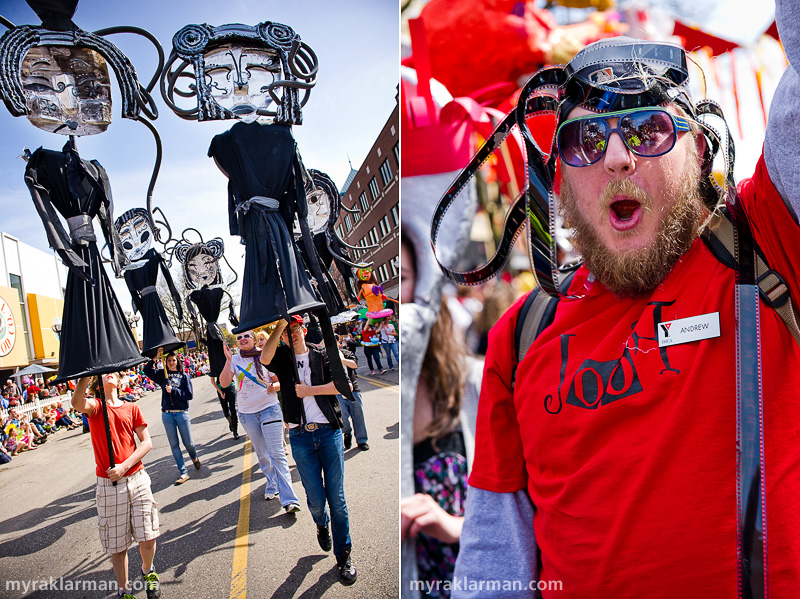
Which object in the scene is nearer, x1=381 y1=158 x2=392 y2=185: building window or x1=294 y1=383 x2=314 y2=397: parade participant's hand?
x1=381 y1=158 x2=392 y2=185: building window

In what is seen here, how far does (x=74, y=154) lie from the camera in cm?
217

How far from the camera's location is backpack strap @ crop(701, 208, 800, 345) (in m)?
1.01

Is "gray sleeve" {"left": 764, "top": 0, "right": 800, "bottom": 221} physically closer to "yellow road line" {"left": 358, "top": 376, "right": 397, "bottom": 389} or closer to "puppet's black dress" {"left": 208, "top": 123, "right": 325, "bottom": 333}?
"puppet's black dress" {"left": 208, "top": 123, "right": 325, "bottom": 333}

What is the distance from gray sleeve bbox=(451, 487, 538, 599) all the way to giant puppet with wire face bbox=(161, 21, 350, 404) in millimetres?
1135

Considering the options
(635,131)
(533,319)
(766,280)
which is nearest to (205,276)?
(533,319)

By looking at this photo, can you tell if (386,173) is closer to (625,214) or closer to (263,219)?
(263,219)

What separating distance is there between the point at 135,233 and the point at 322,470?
171cm

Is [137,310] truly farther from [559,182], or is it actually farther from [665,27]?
[665,27]

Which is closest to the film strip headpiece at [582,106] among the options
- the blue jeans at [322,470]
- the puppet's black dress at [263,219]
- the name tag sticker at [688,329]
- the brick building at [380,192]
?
the name tag sticker at [688,329]

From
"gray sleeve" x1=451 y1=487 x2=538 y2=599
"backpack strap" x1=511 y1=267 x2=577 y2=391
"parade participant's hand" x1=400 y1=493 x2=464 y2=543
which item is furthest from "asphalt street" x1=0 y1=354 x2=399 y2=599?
"backpack strap" x1=511 y1=267 x2=577 y2=391

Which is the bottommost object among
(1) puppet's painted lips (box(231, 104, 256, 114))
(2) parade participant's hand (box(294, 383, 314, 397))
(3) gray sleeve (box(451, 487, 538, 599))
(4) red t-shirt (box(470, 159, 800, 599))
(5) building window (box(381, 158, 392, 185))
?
(3) gray sleeve (box(451, 487, 538, 599))

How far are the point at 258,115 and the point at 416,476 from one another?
5.75 ft

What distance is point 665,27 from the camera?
1.62m

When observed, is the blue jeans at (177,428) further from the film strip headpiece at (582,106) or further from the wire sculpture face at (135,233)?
the film strip headpiece at (582,106)
